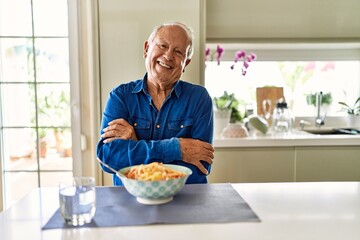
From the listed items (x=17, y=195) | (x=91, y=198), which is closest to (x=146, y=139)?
(x=91, y=198)

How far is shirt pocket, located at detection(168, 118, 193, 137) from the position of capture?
139 centimetres

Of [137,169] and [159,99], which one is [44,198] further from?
[159,99]

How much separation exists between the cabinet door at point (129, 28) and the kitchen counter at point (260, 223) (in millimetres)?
1131

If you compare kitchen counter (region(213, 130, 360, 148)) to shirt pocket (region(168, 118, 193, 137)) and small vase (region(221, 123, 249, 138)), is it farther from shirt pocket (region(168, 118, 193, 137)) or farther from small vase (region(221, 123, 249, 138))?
shirt pocket (region(168, 118, 193, 137))

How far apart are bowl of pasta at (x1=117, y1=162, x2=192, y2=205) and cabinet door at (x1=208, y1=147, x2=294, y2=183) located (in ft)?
4.05

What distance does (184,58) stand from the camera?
1452 millimetres

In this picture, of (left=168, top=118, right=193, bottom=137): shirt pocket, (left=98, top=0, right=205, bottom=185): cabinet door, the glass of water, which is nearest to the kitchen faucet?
(left=98, top=0, right=205, bottom=185): cabinet door

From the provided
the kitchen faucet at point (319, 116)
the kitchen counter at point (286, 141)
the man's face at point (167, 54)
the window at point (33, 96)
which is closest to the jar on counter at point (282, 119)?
the kitchen counter at point (286, 141)

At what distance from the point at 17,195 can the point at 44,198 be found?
1457 mm

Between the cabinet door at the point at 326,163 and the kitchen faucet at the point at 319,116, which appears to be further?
the kitchen faucet at the point at 319,116

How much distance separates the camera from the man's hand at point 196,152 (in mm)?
1262

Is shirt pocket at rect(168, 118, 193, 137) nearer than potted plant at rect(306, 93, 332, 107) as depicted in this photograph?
Yes

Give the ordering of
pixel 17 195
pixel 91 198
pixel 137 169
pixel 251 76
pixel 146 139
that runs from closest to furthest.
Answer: pixel 91 198 → pixel 137 169 → pixel 146 139 → pixel 17 195 → pixel 251 76

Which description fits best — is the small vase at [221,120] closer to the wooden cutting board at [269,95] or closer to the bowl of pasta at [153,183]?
the wooden cutting board at [269,95]
